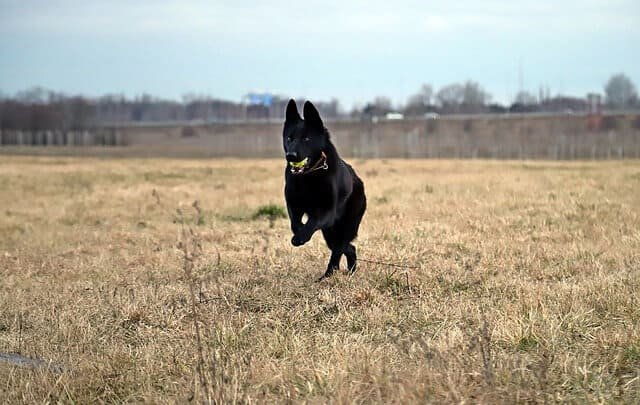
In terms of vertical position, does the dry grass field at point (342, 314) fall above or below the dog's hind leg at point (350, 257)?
below

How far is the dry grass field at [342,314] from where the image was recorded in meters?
4.62

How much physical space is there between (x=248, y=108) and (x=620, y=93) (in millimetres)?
71054

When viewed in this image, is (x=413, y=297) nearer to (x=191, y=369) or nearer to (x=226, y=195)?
(x=191, y=369)

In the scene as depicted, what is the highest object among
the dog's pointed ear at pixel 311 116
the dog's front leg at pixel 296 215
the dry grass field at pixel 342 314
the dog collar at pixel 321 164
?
the dog's pointed ear at pixel 311 116

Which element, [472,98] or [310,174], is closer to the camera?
[310,174]

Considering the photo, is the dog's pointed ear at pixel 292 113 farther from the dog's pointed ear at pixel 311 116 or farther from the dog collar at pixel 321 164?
the dog collar at pixel 321 164

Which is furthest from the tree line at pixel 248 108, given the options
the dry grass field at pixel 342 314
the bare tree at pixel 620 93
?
the dry grass field at pixel 342 314

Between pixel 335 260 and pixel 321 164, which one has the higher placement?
pixel 321 164

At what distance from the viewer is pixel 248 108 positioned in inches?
6216

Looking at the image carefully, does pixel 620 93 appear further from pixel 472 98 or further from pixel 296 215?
pixel 296 215

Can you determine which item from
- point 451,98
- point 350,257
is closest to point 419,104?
point 451,98

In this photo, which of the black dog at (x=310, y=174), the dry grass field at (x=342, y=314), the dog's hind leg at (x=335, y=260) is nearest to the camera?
the dry grass field at (x=342, y=314)

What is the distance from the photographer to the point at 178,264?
392 inches

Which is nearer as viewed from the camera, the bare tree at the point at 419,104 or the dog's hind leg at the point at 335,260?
the dog's hind leg at the point at 335,260
